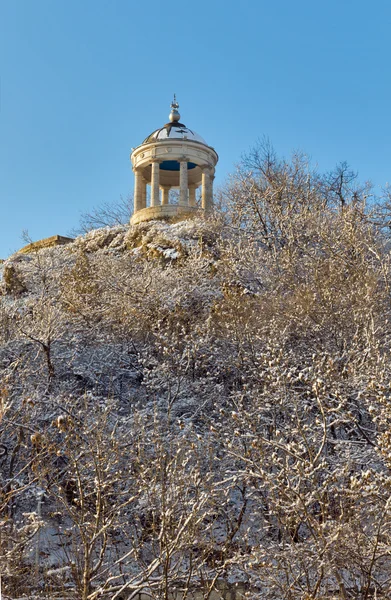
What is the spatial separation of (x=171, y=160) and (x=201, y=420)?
46.7 ft

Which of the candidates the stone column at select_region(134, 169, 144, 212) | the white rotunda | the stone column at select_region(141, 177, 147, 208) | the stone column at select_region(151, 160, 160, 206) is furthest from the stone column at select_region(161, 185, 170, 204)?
the stone column at select_region(151, 160, 160, 206)

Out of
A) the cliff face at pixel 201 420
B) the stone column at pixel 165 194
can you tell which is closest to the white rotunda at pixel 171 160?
the stone column at pixel 165 194

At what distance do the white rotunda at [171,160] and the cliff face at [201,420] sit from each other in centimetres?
438

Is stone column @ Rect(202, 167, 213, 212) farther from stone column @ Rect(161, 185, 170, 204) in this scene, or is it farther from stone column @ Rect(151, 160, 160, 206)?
stone column @ Rect(161, 185, 170, 204)

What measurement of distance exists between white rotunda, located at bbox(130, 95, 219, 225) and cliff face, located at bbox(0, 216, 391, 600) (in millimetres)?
4382

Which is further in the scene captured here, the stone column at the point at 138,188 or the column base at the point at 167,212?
the stone column at the point at 138,188

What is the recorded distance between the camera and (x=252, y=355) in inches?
339

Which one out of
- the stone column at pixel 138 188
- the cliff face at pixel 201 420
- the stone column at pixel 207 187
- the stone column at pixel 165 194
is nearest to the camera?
the cliff face at pixel 201 420

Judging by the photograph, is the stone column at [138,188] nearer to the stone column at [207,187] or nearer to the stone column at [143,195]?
the stone column at [143,195]

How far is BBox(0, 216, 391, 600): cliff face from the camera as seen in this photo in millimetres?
4887

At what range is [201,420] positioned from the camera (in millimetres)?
8648

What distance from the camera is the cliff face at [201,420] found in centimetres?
489

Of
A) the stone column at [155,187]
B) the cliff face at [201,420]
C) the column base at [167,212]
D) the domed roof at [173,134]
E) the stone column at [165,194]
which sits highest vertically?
the domed roof at [173,134]

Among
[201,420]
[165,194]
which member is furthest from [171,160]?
[201,420]
